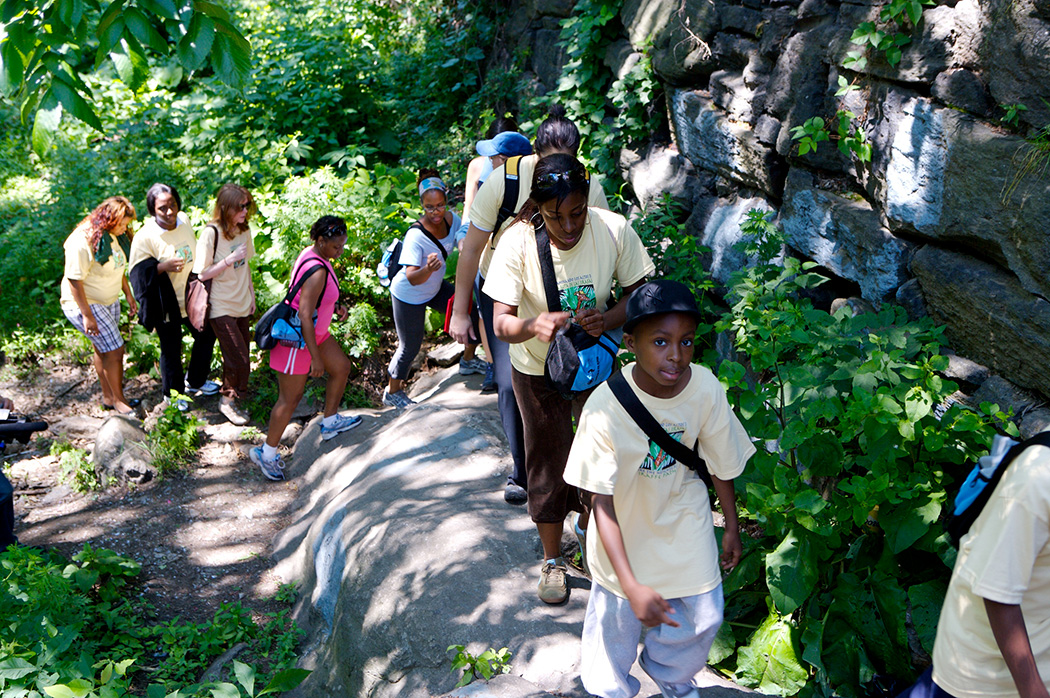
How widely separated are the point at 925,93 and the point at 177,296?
19.2ft

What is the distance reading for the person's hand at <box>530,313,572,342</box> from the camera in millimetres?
3211

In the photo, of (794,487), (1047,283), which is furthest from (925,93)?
(794,487)

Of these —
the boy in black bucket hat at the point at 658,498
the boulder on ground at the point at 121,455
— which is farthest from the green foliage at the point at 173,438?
the boy in black bucket hat at the point at 658,498

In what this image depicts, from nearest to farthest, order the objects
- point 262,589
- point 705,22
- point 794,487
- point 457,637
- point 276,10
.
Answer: point 794,487 < point 457,637 < point 262,589 < point 705,22 < point 276,10

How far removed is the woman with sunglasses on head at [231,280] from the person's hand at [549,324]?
4.05 metres

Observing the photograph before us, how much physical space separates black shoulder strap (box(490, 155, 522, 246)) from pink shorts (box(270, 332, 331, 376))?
87.5 inches

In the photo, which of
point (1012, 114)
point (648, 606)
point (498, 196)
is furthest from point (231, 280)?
point (1012, 114)

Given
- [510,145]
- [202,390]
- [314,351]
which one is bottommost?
[202,390]

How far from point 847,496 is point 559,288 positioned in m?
1.44

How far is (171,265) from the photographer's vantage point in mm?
6680

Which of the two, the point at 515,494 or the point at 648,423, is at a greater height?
the point at 648,423

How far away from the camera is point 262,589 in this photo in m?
5.14

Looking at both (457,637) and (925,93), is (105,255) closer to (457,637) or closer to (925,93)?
(457,637)

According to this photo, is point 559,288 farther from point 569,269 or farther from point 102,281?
point 102,281
